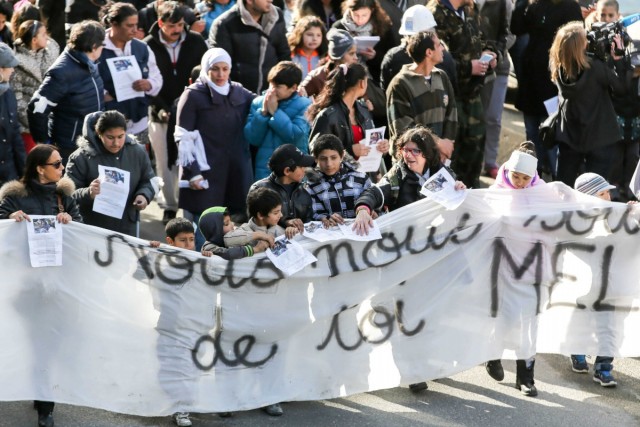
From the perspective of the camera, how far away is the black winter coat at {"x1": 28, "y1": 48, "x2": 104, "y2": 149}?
9.94 m

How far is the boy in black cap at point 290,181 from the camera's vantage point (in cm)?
845

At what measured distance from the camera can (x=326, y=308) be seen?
8180mm

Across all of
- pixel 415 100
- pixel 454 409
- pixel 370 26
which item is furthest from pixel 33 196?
pixel 370 26

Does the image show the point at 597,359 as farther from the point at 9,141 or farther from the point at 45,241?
the point at 9,141

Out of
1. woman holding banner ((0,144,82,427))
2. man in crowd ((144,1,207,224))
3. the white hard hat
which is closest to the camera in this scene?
woman holding banner ((0,144,82,427))

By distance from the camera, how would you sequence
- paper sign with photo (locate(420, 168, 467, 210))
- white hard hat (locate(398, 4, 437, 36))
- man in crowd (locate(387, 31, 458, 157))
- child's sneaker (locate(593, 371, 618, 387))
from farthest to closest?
white hard hat (locate(398, 4, 437, 36)) < man in crowd (locate(387, 31, 458, 157)) < child's sneaker (locate(593, 371, 618, 387)) < paper sign with photo (locate(420, 168, 467, 210))

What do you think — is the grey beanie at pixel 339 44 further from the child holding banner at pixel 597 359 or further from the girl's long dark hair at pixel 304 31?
the child holding banner at pixel 597 359

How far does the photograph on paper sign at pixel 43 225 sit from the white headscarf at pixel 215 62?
264 cm

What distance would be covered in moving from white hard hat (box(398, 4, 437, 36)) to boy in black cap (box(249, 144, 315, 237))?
8.50 feet

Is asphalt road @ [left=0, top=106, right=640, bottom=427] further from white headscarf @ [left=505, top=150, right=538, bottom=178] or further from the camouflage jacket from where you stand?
the camouflage jacket

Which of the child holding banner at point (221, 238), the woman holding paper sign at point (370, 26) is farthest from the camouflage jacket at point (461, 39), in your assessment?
the child holding banner at point (221, 238)

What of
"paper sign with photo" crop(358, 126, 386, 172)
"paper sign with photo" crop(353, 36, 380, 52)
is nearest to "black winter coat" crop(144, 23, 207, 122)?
"paper sign with photo" crop(353, 36, 380, 52)

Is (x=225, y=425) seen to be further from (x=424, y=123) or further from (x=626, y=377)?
(x=424, y=123)

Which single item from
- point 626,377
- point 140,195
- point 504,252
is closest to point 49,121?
point 140,195
